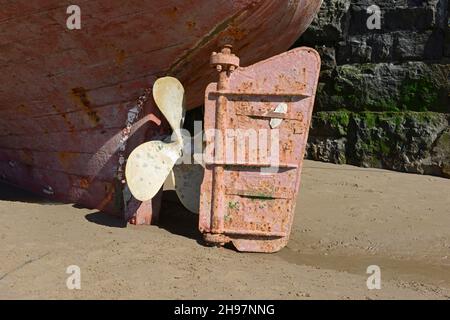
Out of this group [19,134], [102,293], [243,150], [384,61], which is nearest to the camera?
[102,293]

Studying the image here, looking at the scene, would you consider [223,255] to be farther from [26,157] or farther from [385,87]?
[385,87]

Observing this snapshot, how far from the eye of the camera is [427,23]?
6301 mm

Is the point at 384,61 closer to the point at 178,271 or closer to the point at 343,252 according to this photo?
the point at 343,252

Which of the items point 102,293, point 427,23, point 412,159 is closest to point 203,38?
point 102,293

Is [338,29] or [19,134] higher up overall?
[338,29]

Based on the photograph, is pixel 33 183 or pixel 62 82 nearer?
pixel 62 82

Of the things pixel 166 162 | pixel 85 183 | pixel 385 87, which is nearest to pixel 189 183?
pixel 166 162

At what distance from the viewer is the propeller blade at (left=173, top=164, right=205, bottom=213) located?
367 centimetres

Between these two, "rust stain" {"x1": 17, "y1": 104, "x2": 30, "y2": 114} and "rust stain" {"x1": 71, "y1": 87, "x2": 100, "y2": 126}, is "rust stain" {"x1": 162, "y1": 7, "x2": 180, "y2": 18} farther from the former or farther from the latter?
"rust stain" {"x1": 17, "y1": 104, "x2": 30, "y2": 114}

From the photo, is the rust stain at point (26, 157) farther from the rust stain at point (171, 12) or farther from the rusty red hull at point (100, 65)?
the rust stain at point (171, 12)

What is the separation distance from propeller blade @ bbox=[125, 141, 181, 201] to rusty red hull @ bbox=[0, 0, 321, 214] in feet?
0.83

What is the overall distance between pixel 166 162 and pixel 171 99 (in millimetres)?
426

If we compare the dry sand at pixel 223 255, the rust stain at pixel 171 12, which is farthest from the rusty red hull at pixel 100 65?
the dry sand at pixel 223 255

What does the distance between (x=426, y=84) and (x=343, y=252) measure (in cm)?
347
